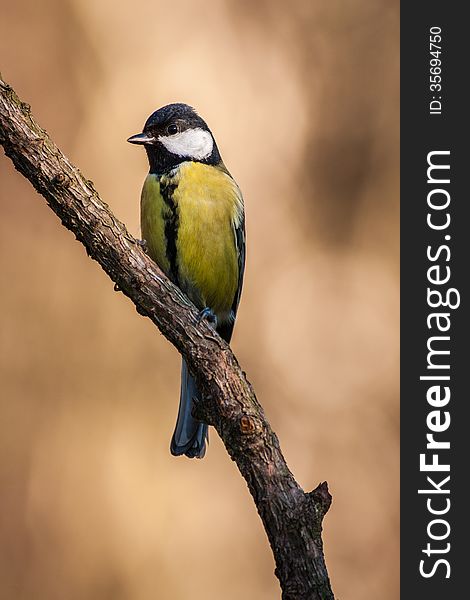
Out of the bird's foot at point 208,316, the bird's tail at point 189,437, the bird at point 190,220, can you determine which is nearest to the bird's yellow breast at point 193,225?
the bird at point 190,220

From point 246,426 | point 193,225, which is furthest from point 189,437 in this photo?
point 246,426

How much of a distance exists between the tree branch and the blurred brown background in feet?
5.77

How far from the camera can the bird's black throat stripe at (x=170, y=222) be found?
296 centimetres

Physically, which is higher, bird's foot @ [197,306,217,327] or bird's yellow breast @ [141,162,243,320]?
bird's yellow breast @ [141,162,243,320]

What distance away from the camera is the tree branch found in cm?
215

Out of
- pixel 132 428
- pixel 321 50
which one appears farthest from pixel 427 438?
pixel 321 50

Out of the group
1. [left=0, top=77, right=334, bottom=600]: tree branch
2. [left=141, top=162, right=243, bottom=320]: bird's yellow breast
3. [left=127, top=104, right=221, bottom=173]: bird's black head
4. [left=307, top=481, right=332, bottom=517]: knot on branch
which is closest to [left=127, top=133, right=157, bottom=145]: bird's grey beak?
[left=127, top=104, right=221, bottom=173]: bird's black head

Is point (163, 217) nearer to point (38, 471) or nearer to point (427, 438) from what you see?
point (427, 438)

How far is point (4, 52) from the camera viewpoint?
4148 mm

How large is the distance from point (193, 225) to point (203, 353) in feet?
2.53

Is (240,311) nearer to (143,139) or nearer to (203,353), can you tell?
(143,139)

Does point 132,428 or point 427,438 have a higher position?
point 132,428

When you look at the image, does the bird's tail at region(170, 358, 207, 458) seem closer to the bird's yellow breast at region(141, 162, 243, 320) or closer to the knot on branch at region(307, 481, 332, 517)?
the bird's yellow breast at region(141, 162, 243, 320)

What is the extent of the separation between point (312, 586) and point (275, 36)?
9.65 ft
